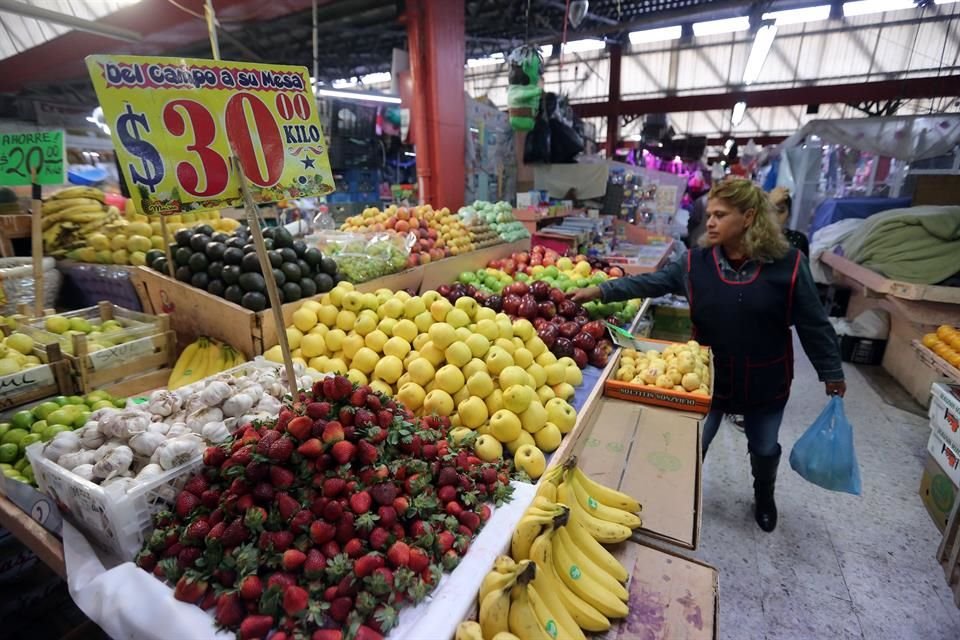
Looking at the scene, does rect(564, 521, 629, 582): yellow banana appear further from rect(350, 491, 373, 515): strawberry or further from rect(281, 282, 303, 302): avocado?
rect(281, 282, 303, 302): avocado

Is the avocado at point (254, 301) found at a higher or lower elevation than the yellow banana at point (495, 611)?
higher

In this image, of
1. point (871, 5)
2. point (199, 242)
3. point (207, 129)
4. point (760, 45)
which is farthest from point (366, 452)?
point (871, 5)

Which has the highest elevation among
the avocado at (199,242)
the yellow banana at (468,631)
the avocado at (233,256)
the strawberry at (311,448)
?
the avocado at (199,242)

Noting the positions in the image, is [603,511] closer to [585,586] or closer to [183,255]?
[585,586]

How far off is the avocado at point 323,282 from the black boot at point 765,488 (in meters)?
2.76

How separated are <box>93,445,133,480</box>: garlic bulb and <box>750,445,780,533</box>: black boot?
313 cm

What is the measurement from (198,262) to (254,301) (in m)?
0.53

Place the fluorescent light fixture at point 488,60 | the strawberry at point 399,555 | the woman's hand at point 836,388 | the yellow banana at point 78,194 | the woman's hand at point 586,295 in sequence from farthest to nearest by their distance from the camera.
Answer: the fluorescent light fixture at point 488,60, the yellow banana at point 78,194, the woman's hand at point 586,295, the woman's hand at point 836,388, the strawberry at point 399,555

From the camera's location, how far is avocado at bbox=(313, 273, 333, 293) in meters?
2.64

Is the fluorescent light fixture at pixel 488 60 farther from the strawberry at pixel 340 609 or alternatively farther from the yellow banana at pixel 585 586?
the strawberry at pixel 340 609

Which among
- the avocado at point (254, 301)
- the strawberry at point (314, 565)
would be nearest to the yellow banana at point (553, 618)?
the strawberry at point (314, 565)

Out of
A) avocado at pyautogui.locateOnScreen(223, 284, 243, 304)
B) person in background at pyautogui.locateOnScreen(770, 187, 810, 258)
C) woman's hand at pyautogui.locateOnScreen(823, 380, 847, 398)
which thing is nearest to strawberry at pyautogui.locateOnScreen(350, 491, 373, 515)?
avocado at pyautogui.locateOnScreen(223, 284, 243, 304)

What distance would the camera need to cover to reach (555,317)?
9.25 ft

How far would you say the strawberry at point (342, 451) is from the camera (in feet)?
3.98
